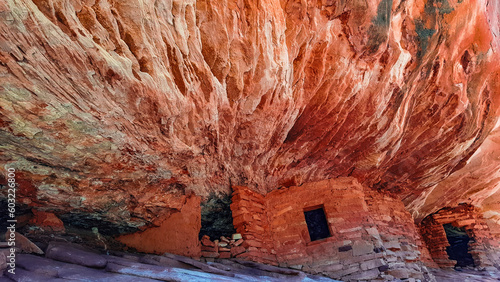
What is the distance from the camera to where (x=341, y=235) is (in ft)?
15.5

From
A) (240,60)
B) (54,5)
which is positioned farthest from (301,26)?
(54,5)

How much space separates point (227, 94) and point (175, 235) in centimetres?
225

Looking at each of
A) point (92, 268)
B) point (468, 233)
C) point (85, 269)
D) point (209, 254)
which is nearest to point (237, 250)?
point (209, 254)

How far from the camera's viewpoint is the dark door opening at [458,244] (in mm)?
8727

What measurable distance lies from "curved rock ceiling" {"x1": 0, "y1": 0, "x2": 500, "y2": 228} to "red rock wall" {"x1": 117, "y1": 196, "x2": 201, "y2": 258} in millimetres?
216

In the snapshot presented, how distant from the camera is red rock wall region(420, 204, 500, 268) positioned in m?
7.73

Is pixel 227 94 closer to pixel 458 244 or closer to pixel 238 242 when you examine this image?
pixel 238 242

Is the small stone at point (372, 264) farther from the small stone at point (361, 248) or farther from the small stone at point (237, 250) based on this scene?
the small stone at point (237, 250)

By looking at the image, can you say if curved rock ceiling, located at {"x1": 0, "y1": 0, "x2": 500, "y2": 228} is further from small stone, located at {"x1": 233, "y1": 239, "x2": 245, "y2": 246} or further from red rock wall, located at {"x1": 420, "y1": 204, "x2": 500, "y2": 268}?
red rock wall, located at {"x1": 420, "y1": 204, "x2": 500, "y2": 268}

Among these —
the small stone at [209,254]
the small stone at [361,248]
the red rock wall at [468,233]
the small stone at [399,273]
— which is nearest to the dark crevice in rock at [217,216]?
the small stone at [209,254]

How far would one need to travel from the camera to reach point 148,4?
7.16 ft

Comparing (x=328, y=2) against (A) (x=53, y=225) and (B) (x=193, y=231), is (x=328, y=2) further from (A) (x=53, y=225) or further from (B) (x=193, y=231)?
(A) (x=53, y=225)

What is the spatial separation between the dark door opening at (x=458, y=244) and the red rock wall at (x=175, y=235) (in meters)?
7.58

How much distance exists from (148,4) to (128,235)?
364 cm
